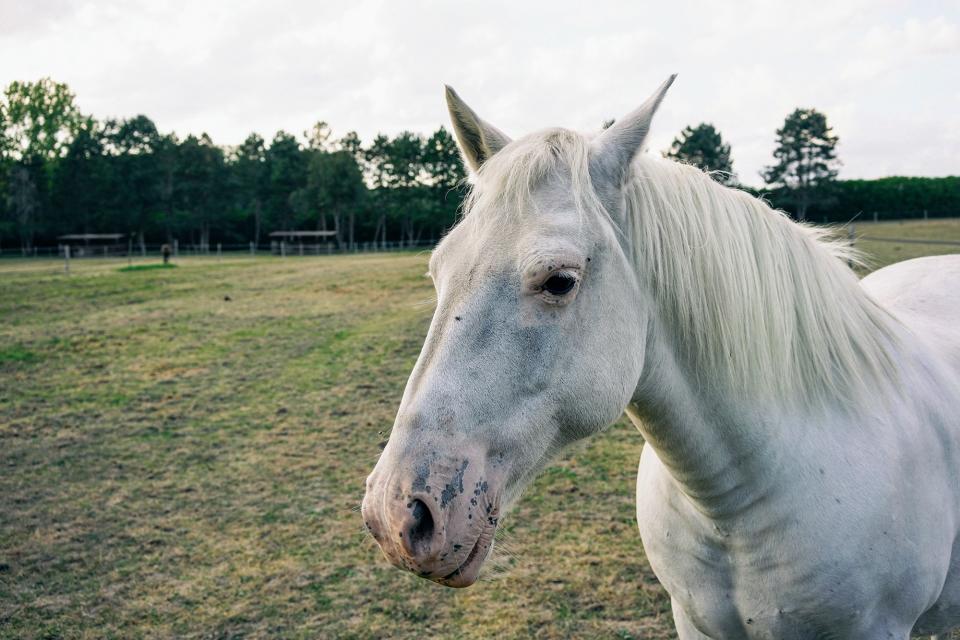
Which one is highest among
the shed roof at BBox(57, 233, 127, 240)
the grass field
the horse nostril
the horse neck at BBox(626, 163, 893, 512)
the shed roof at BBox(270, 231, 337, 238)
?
the shed roof at BBox(270, 231, 337, 238)

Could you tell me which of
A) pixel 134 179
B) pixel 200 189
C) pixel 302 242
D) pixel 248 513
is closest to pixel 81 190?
pixel 134 179

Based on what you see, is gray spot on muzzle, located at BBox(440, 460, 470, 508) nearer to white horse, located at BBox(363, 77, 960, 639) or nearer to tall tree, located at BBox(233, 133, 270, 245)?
white horse, located at BBox(363, 77, 960, 639)

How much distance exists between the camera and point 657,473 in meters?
2.21

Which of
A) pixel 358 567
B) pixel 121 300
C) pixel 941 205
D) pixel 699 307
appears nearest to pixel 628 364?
pixel 699 307

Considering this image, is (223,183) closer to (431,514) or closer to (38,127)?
(38,127)

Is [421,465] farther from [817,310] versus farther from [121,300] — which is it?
[121,300]

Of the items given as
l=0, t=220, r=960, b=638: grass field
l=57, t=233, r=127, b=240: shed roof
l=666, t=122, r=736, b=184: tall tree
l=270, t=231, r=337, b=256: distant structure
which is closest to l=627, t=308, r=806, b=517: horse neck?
l=0, t=220, r=960, b=638: grass field

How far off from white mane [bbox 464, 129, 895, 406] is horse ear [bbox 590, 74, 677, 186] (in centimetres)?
4

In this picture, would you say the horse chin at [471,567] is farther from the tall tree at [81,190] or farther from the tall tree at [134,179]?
the tall tree at [81,190]

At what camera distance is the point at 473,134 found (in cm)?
194

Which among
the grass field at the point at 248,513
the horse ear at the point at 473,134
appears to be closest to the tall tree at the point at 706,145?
the grass field at the point at 248,513

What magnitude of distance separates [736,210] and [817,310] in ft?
1.36

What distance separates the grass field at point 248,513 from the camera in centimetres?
363

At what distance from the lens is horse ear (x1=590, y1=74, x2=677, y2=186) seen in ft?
5.52
